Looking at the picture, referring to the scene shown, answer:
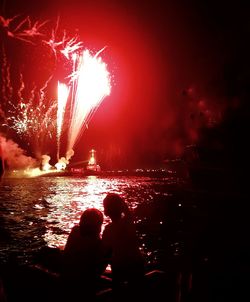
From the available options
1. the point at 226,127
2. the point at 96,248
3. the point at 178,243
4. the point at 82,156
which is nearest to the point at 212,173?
the point at 226,127

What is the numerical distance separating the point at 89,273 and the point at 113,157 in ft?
284

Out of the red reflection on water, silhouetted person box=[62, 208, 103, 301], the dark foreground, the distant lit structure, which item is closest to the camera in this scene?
silhouetted person box=[62, 208, 103, 301]

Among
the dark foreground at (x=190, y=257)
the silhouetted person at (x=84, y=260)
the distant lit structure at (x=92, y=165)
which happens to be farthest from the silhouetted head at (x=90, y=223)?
the distant lit structure at (x=92, y=165)

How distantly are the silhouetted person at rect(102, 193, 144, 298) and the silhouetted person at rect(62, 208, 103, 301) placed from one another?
59cm

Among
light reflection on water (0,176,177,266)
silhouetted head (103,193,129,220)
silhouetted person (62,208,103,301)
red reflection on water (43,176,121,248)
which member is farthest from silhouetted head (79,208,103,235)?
red reflection on water (43,176,121,248)

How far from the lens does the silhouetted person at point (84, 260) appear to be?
454cm

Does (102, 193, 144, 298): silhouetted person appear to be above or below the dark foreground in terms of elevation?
above

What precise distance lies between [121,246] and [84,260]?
0.96 metres

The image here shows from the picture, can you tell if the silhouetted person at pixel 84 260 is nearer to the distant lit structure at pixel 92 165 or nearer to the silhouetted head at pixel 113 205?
the silhouetted head at pixel 113 205

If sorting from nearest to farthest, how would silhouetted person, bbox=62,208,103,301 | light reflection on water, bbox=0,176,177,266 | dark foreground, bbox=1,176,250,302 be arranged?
silhouetted person, bbox=62,208,103,301 → dark foreground, bbox=1,176,250,302 → light reflection on water, bbox=0,176,177,266

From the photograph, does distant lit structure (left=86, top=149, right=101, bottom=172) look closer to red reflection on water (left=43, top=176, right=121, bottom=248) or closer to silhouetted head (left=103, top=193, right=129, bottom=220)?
red reflection on water (left=43, top=176, right=121, bottom=248)

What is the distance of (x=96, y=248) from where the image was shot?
4707mm

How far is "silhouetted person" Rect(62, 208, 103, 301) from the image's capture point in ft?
14.9

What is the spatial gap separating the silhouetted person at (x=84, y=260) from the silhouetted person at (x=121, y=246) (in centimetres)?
59
